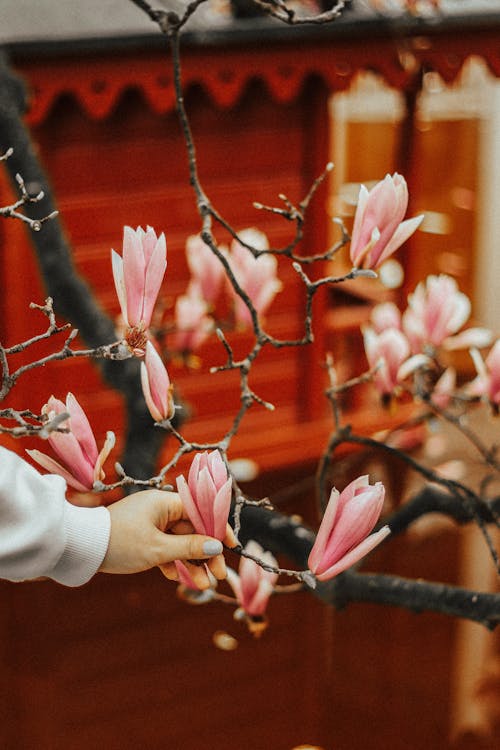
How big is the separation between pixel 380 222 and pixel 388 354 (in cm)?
32

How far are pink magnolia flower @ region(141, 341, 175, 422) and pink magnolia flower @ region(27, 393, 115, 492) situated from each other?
1.6 inches

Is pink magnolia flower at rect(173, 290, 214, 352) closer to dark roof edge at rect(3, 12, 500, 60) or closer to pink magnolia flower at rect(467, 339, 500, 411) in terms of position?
pink magnolia flower at rect(467, 339, 500, 411)

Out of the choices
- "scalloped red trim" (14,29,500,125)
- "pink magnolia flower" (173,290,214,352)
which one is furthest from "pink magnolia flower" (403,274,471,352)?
"scalloped red trim" (14,29,500,125)

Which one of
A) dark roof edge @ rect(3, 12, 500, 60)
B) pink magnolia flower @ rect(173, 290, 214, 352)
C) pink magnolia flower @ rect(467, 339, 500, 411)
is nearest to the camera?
pink magnolia flower @ rect(467, 339, 500, 411)

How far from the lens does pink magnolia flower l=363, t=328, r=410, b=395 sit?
1000 mm

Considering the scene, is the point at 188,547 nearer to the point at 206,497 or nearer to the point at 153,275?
the point at 206,497

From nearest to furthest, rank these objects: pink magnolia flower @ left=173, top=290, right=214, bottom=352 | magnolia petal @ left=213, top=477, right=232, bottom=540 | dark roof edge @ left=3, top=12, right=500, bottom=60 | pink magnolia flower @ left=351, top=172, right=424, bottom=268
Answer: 1. magnolia petal @ left=213, top=477, right=232, bottom=540
2. pink magnolia flower @ left=351, top=172, right=424, bottom=268
3. pink magnolia flower @ left=173, top=290, right=214, bottom=352
4. dark roof edge @ left=3, top=12, right=500, bottom=60

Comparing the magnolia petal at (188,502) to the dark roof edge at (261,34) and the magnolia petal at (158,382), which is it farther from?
the dark roof edge at (261,34)

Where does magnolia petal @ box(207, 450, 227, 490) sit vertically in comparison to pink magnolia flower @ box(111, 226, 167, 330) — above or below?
below

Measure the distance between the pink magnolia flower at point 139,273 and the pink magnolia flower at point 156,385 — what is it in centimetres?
2

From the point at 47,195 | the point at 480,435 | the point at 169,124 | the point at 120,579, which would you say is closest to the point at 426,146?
the point at 480,435

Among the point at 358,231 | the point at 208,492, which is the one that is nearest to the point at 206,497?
the point at 208,492

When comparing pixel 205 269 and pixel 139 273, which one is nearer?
pixel 139 273

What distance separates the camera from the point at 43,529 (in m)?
0.65
